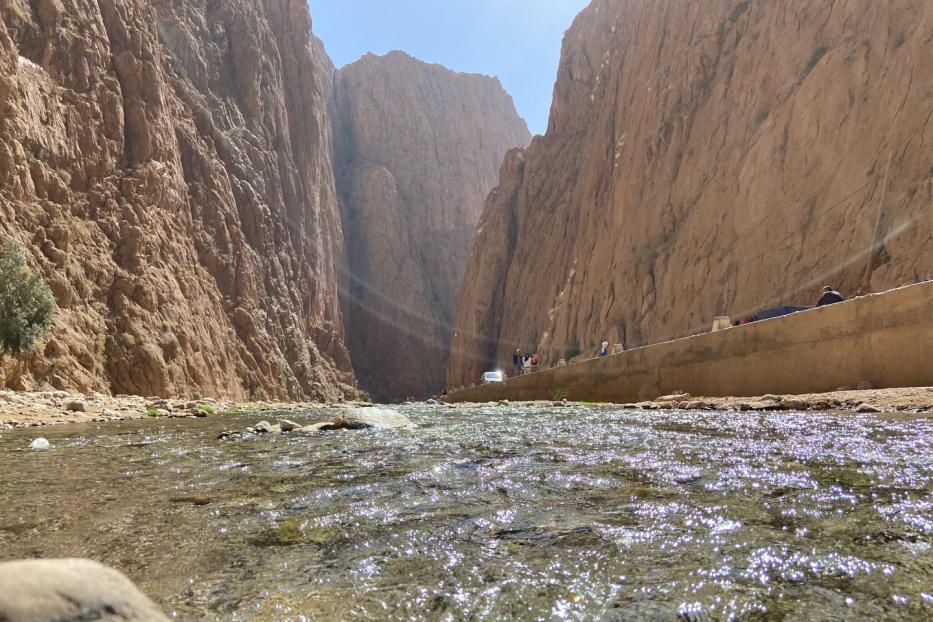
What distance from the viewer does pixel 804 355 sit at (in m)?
9.05

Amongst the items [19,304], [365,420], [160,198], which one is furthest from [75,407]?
[160,198]

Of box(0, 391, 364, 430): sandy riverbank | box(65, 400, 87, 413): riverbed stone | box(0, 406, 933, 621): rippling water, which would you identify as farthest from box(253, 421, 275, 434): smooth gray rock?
box(65, 400, 87, 413): riverbed stone

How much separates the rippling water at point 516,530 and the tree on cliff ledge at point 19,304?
14.7 m

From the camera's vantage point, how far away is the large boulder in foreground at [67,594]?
43.0 inches

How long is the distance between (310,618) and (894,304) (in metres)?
8.63

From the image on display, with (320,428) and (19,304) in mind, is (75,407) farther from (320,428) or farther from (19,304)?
(320,428)

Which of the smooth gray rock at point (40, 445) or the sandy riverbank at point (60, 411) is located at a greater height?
the sandy riverbank at point (60, 411)

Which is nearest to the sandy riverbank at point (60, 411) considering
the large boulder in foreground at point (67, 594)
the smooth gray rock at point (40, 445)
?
the smooth gray rock at point (40, 445)

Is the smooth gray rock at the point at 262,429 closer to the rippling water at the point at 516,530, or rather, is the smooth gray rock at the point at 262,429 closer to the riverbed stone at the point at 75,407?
the rippling water at the point at 516,530

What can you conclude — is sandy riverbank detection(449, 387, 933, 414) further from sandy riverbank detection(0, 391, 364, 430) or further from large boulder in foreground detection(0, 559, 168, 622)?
sandy riverbank detection(0, 391, 364, 430)

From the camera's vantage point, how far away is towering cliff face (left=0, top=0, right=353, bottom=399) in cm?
2161

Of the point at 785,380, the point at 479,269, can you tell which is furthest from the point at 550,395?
the point at 479,269

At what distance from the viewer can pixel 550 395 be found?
60.0 ft

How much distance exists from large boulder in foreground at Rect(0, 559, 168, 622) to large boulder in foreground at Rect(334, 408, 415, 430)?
265 inches
